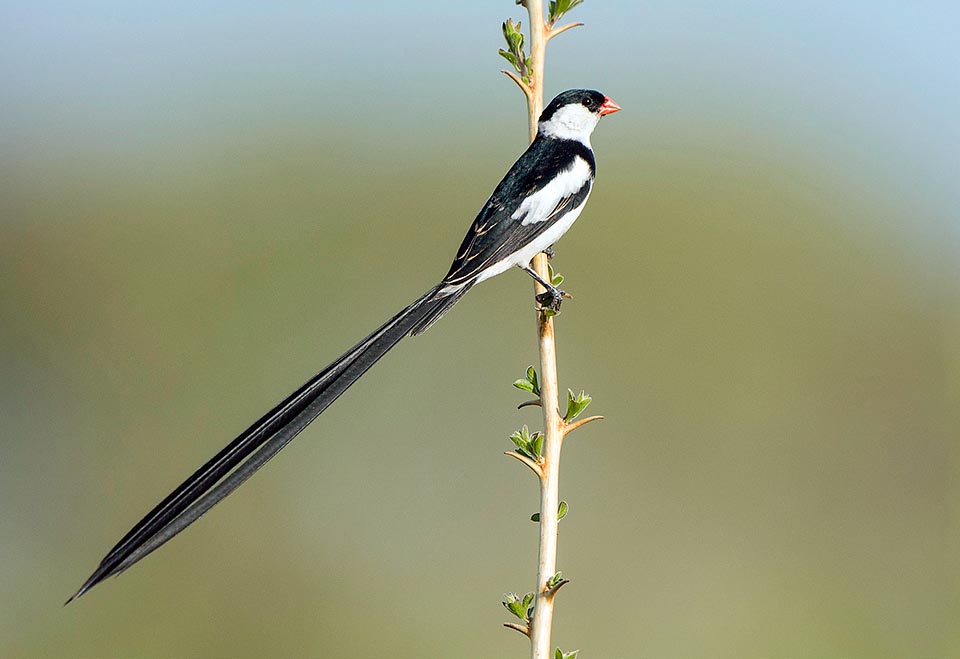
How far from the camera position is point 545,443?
6.18 feet

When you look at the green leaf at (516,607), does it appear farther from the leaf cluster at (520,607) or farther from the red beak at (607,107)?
the red beak at (607,107)

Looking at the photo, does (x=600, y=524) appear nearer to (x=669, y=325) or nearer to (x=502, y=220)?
(x=669, y=325)

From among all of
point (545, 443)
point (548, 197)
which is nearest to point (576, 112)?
point (548, 197)

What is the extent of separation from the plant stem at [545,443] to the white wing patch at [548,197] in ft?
1.77

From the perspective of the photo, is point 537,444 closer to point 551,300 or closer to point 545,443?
point 545,443

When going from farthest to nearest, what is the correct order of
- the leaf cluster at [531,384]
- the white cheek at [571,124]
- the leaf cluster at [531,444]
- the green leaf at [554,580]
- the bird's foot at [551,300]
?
the white cheek at [571,124] < the bird's foot at [551,300] < the leaf cluster at [531,384] < the leaf cluster at [531,444] < the green leaf at [554,580]

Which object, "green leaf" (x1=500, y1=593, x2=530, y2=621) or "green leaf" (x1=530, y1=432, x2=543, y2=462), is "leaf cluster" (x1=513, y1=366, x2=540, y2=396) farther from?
"green leaf" (x1=500, y1=593, x2=530, y2=621)

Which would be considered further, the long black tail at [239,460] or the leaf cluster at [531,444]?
the leaf cluster at [531,444]

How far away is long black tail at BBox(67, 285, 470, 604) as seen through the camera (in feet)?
4.75

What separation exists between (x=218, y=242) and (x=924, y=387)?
20.8ft

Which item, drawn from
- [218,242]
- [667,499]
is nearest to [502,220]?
[667,499]

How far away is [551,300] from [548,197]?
1.79ft

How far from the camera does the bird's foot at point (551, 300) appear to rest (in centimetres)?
216

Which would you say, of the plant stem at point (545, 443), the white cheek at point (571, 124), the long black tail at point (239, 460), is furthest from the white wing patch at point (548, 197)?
the long black tail at point (239, 460)
